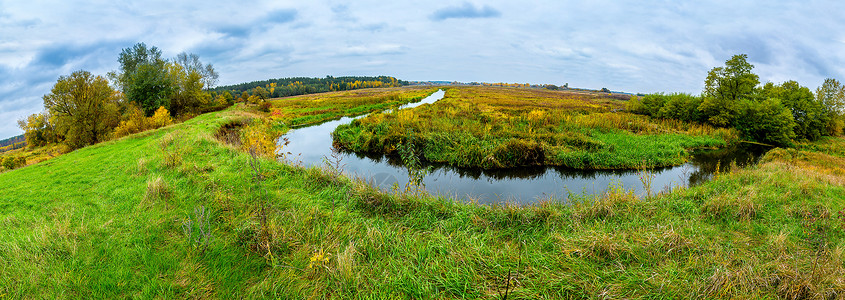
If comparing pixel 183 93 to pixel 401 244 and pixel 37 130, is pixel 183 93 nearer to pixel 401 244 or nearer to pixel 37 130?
pixel 37 130

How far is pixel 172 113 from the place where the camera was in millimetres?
34000

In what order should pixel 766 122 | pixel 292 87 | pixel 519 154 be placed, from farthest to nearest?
pixel 292 87 < pixel 766 122 < pixel 519 154

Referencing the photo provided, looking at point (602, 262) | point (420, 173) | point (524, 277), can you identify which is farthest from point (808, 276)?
point (420, 173)

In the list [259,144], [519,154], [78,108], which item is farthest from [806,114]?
[78,108]

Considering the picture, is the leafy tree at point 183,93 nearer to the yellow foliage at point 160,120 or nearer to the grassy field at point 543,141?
the yellow foliage at point 160,120

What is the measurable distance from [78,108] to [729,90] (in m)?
45.2

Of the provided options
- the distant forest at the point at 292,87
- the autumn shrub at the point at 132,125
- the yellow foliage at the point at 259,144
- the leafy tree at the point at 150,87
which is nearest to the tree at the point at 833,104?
the yellow foliage at the point at 259,144

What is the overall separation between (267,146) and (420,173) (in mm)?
8000

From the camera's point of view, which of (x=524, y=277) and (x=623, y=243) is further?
(x=623, y=243)

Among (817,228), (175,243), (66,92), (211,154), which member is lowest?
(817,228)

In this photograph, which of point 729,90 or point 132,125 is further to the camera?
point 132,125

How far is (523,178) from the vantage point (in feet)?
37.5

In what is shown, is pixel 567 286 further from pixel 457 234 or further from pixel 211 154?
pixel 211 154

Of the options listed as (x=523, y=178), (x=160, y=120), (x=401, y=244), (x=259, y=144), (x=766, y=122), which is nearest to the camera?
(x=401, y=244)
